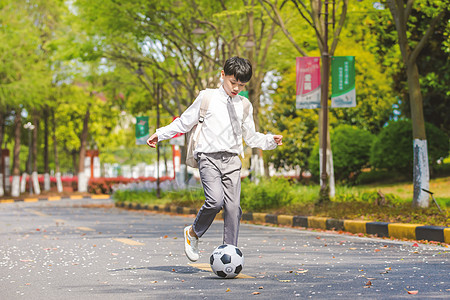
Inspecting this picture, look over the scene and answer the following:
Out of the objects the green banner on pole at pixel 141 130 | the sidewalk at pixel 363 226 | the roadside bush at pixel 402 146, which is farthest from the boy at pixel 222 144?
the green banner on pole at pixel 141 130

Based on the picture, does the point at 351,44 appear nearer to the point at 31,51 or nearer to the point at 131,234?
the point at 31,51

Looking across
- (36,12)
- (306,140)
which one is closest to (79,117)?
(36,12)

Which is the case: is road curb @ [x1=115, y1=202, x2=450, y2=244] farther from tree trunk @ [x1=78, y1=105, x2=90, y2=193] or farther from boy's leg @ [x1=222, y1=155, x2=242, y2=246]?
tree trunk @ [x1=78, y1=105, x2=90, y2=193]

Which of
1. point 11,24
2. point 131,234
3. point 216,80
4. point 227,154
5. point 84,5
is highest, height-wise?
point 11,24

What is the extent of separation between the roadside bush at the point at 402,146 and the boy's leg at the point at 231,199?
15929 mm

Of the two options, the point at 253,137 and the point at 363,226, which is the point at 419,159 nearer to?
the point at 363,226

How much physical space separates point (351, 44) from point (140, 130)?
11338mm

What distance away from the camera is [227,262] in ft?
20.3

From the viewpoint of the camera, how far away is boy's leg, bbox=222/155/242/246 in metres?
6.38

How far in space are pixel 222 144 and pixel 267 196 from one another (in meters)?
9.99

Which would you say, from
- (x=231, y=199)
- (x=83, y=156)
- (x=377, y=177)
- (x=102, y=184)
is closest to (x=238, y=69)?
(x=231, y=199)

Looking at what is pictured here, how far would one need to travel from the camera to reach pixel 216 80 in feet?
89.4

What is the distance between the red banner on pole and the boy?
8684mm

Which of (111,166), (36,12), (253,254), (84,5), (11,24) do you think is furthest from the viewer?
(111,166)
